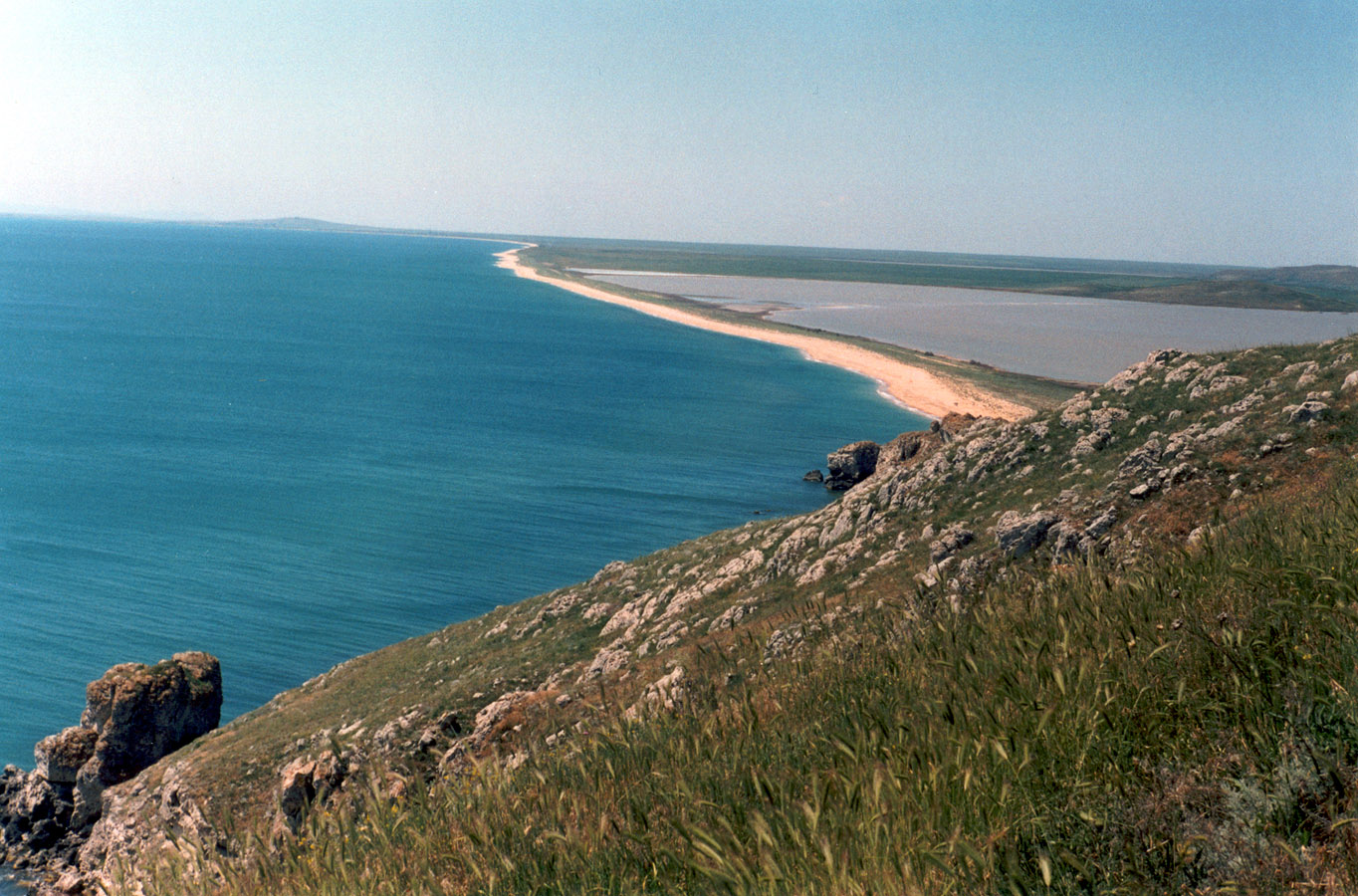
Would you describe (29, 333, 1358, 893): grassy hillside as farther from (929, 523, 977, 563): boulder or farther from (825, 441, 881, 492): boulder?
(825, 441, 881, 492): boulder

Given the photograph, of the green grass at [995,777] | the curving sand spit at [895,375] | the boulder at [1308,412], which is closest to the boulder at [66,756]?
the green grass at [995,777]

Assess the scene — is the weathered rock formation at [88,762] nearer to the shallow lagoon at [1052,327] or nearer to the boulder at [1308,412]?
the boulder at [1308,412]

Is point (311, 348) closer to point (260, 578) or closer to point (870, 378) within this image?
point (870, 378)

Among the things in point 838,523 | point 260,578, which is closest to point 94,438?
point 260,578

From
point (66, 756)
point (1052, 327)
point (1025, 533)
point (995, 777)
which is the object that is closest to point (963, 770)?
point (995, 777)

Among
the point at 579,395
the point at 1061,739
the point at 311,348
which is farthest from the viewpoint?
the point at 311,348

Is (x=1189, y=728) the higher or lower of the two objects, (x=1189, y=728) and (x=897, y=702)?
the higher
